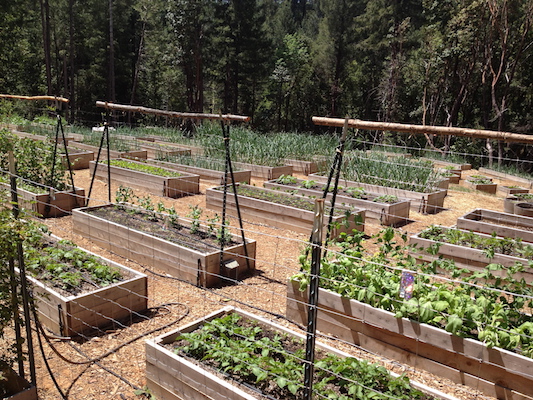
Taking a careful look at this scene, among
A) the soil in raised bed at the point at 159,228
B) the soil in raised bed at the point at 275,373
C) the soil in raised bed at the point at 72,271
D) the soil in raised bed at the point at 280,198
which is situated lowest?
the soil in raised bed at the point at 275,373

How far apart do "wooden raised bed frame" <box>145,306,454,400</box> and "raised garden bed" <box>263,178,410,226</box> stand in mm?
4700

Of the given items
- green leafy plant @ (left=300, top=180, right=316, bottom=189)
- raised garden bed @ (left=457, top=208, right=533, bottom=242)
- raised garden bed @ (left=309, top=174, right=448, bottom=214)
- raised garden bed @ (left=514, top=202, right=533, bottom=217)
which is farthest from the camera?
raised garden bed @ (left=309, top=174, right=448, bottom=214)

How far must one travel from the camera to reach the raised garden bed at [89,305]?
12.4 ft

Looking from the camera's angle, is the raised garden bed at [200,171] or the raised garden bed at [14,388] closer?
the raised garden bed at [14,388]

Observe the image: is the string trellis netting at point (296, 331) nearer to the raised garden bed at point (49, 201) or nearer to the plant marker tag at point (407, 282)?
the plant marker tag at point (407, 282)

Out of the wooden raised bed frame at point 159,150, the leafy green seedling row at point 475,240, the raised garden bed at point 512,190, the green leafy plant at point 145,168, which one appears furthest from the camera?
the wooden raised bed frame at point 159,150

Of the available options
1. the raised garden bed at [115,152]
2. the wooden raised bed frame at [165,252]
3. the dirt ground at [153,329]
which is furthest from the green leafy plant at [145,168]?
the wooden raised bed frame at [165,252]

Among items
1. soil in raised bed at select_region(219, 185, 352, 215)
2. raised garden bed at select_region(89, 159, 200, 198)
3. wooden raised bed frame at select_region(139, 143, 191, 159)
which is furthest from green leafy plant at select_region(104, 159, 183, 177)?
soil in raised bed at select_region(219, 185, 352, 215)

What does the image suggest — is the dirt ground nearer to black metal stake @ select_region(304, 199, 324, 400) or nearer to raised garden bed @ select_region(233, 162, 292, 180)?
black metal stake @ select_region(304, 199, 324, 400)

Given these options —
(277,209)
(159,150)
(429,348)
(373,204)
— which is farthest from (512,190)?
(159,150)

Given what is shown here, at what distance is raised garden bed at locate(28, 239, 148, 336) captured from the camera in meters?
3.79

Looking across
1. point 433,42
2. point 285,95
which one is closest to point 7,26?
point 285,95

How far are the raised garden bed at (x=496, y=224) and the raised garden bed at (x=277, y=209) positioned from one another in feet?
5.34

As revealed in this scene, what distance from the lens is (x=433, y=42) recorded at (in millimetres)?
19031
